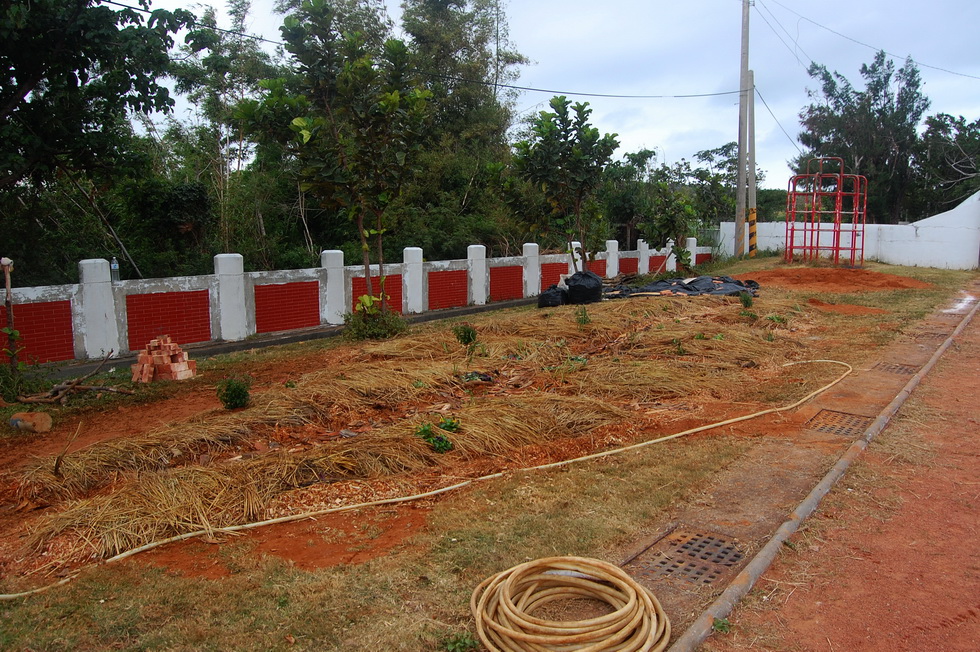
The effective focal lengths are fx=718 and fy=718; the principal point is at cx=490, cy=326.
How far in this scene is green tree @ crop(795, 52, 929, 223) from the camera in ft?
120

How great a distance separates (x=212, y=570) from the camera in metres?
4.36

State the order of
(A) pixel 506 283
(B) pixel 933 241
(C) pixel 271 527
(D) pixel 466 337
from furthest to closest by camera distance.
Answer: (B) pixel 933 241 → (A) pixel 506 283 → (D) pixel 466 337 → (C) pixel 271 527

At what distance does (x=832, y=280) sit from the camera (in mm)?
20406

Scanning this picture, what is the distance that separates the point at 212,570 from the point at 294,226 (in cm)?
1748

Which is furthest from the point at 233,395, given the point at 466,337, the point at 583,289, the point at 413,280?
the point at 583,289

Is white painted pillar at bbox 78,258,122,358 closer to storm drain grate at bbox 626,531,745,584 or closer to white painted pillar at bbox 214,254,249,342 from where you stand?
white painted pillar at bbox 214,254,249,342

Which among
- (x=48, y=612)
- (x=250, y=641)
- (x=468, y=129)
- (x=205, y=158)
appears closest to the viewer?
(x=250, y=641)

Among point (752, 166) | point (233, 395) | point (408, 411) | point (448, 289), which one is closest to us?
point (233, 395)

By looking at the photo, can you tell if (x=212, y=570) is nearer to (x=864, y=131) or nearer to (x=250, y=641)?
(x=250, y=641)

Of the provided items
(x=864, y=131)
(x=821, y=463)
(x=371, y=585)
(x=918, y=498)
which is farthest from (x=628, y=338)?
(x=864, y=131)

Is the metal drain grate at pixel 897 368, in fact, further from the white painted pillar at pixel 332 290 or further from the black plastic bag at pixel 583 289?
the white painted pillar at pixel 332 290

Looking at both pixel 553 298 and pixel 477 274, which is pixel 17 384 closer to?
pixel 553 298

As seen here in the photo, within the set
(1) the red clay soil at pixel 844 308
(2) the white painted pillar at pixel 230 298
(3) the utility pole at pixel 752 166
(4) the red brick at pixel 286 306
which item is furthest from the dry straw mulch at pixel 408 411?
(3) the utility pole at pixel 752 166

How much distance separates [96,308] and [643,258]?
68.6ft
